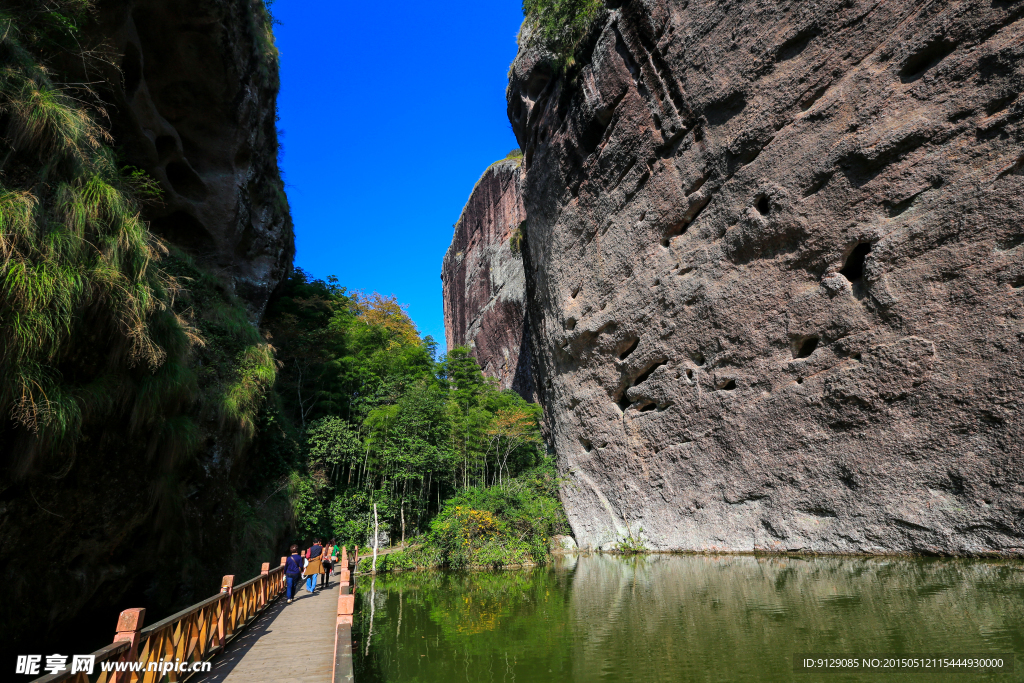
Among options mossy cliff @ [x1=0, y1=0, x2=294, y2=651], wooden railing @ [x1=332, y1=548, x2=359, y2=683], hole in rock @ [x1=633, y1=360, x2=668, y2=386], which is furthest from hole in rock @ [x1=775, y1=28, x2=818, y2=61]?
wooden railing @ [x1=332, y1=548, x2=359, y2=683]

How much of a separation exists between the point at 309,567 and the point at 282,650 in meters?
5.73

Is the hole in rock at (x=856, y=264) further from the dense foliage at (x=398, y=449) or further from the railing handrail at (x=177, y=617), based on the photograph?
the railing handrail at (x=177, y=617)

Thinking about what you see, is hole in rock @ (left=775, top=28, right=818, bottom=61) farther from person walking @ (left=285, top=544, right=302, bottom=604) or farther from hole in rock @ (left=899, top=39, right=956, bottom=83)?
person walking @ (left=285, top=544, right=302, bottom=604)

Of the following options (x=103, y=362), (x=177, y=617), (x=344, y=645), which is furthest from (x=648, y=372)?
(x=177, y=617)

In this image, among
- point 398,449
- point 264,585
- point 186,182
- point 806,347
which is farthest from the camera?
point 398,449

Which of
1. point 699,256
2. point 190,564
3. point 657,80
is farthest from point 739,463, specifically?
point 190,564

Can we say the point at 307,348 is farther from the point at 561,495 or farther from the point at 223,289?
the point at 561,495

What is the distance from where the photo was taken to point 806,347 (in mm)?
12031

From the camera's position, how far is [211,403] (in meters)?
11.3

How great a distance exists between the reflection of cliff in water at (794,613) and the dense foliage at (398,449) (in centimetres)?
710

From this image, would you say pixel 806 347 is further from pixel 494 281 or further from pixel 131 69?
pixel 494 281

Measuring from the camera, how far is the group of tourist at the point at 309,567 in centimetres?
1016

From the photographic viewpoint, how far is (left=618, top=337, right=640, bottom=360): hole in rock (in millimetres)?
15555

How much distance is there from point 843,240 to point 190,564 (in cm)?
1391
